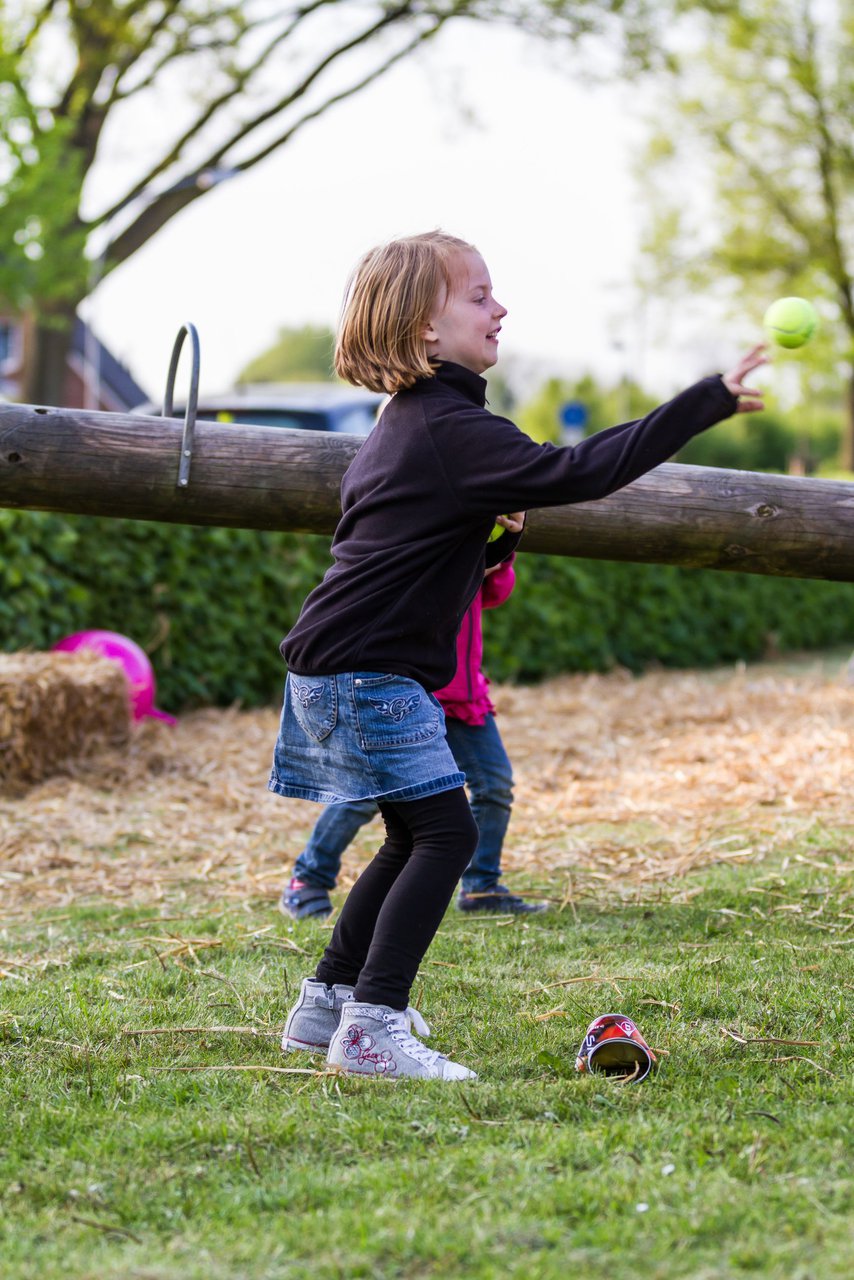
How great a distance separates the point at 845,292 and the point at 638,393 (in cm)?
1748

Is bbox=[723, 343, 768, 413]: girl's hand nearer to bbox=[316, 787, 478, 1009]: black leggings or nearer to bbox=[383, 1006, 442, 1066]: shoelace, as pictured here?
bbox=[316, 787, 478, 1009]: black leggings

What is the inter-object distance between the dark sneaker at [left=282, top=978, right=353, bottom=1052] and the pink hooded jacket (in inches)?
56.3

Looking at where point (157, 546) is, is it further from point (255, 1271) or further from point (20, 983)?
point (255, 1271)

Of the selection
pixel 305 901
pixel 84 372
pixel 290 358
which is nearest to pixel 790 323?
pixel 305 901

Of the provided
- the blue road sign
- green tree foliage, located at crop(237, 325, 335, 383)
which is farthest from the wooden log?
green tree foliage, located at crop(237, 325, 335, 383)

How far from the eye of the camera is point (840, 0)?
84.1ft

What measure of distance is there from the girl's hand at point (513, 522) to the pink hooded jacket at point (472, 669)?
683 millimetres

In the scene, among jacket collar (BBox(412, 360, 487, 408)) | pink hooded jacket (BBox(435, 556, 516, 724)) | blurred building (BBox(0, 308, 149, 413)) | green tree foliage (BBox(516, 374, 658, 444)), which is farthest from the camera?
green tree foliage (BBox(516, 374, 658, 444))

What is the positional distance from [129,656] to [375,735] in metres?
5.27

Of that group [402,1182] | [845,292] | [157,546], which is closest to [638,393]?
[845,292]

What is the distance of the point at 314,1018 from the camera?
10.4ft

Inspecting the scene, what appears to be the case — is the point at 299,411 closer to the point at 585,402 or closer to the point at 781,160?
the point at 781,160

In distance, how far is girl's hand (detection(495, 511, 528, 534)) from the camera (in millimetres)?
3447

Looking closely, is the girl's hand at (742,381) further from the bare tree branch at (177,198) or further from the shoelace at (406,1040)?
the bare tree branch at (177,198)
